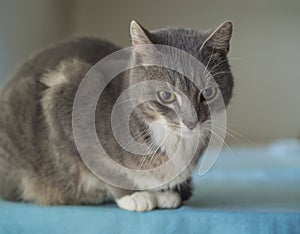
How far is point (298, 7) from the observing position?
63.4 inches

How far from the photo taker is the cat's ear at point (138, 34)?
910 mm

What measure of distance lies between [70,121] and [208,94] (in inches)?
11.1

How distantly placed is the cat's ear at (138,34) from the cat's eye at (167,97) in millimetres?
92

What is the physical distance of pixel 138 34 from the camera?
0.92 meters

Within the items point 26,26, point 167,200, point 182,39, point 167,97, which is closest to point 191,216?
point 167,200

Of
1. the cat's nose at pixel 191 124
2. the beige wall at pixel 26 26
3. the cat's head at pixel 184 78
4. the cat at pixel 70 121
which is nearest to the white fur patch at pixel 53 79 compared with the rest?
the cat at pixel 70 121

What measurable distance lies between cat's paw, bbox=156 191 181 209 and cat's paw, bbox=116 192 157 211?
11 millimetres

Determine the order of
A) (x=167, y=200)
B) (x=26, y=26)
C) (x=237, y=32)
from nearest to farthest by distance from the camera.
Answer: (x=167, y=200), (x=237, y=32), (x=26, y=26)

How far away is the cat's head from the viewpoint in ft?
3.02

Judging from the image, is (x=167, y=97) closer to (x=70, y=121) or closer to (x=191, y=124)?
(x=191, y=124)

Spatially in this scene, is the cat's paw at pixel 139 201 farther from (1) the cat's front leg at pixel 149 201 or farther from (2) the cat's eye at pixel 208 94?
(2) the cat's eye at pixel 208 94

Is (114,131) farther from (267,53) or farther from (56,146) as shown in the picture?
(267,53)

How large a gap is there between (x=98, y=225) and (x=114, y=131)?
18cm

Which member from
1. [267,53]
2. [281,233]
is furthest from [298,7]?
[281,233]
